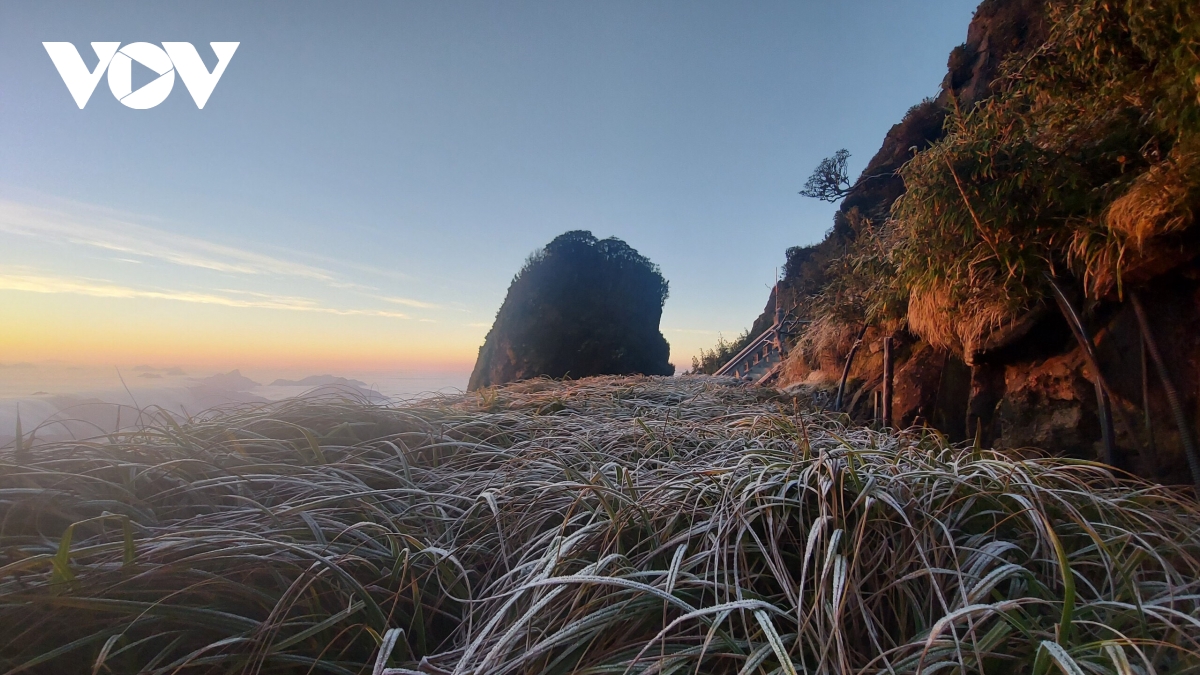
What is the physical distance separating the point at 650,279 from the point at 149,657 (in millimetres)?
Answer: 11071

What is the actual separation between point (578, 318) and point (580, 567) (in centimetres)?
949

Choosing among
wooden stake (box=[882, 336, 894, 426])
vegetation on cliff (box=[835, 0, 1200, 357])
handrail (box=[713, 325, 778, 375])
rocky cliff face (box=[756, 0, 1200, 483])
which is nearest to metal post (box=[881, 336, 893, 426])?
wooden stake (box=[882, 336, 894, 426])

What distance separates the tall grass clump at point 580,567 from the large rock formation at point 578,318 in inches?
335

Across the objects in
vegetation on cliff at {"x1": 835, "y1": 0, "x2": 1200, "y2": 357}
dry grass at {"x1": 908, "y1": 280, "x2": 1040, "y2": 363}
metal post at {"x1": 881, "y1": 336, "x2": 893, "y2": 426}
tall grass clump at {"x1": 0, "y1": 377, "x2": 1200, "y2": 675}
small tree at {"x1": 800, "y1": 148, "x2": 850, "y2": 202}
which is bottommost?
tall grass clump at {"x1": 0, "y1": 377, "x2": 1200, "y2": 675}

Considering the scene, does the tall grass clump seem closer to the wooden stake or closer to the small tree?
the wooden stake

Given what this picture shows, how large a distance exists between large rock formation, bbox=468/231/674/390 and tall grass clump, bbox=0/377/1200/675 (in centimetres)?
850

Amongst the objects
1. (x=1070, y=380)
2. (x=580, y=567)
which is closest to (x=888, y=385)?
(x=1070, y=380)

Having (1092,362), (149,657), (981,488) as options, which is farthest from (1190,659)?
(1092,362)

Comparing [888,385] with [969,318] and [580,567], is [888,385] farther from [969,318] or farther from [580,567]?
[580,567]

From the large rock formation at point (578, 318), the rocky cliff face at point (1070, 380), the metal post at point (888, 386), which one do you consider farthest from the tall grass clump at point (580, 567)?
the large rock formation at point (578, 318)

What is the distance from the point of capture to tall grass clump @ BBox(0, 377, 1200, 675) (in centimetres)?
94

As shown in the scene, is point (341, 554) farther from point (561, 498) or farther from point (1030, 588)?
point (1030, 588)

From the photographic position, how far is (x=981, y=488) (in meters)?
1.40

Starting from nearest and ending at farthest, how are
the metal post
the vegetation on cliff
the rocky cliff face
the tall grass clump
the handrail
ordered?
the tall grass clump
the vegetation on cliff
the rocky cliff face
the metal post
the handrail
